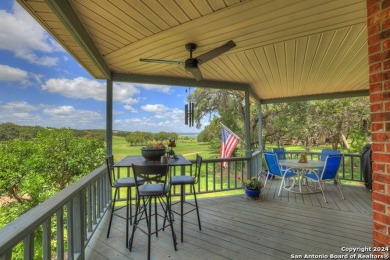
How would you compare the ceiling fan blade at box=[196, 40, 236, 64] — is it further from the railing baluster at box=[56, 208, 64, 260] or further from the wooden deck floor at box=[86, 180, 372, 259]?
the wooden deck floor at box=[86, 180, 372, 259]

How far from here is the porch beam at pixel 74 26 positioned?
5.23 ft

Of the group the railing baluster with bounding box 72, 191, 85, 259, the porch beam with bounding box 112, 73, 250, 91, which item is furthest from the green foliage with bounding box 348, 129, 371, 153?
the railing baluster with bounding box 72, 191, 85, 259

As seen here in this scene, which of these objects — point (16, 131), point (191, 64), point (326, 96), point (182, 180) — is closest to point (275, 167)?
point (326, 96)

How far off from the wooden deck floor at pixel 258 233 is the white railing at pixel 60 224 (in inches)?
12.4

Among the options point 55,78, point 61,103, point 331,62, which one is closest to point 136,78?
point 331,62

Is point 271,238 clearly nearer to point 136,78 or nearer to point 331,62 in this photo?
point 331,62

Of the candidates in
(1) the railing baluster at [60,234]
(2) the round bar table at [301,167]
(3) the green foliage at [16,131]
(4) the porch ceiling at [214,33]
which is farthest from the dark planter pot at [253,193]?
(3) the green foliage at [16,131]

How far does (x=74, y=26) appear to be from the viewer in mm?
1884

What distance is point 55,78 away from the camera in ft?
39.2

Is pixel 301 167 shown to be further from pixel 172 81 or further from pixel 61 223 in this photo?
pixel 61 223

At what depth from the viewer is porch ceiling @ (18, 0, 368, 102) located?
5.98 ft

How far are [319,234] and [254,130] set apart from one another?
7.90 metres

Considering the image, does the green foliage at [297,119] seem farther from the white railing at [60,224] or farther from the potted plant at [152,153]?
the white railing at [60,224]

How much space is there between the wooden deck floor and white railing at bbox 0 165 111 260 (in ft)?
1.03
